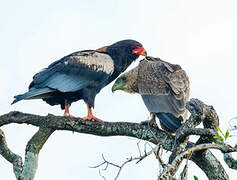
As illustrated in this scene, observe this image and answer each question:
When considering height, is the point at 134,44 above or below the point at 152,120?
above

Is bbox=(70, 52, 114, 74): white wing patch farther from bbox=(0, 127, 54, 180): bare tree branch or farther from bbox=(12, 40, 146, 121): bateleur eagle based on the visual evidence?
bbox=(0, 127, 54, 180): bare tree branch

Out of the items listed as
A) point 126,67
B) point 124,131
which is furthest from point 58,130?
point 126,67

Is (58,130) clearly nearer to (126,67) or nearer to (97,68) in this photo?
(97,68)

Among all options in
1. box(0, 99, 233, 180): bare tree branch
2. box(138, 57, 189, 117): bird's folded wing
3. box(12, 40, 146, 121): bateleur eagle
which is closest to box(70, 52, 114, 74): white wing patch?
box(12, 40, 146, 121): bateleur eagle

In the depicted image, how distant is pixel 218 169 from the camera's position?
15.2ft

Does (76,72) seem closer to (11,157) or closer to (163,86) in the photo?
(163,86)

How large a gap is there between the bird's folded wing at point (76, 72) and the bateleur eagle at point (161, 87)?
407 mm

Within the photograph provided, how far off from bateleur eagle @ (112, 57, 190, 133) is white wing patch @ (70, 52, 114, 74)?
356mm

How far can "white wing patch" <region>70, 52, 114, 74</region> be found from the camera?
6.62 meters

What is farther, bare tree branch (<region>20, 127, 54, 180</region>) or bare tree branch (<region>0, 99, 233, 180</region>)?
bare tree branch (<region>20, 127, 54, 180</region>)

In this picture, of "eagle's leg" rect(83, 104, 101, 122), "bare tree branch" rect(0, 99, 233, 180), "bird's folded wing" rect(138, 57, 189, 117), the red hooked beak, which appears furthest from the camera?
the red hooked beak

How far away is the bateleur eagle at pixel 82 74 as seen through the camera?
20.9ft

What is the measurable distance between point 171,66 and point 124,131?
65.7 inches

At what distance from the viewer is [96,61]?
22.0ft
